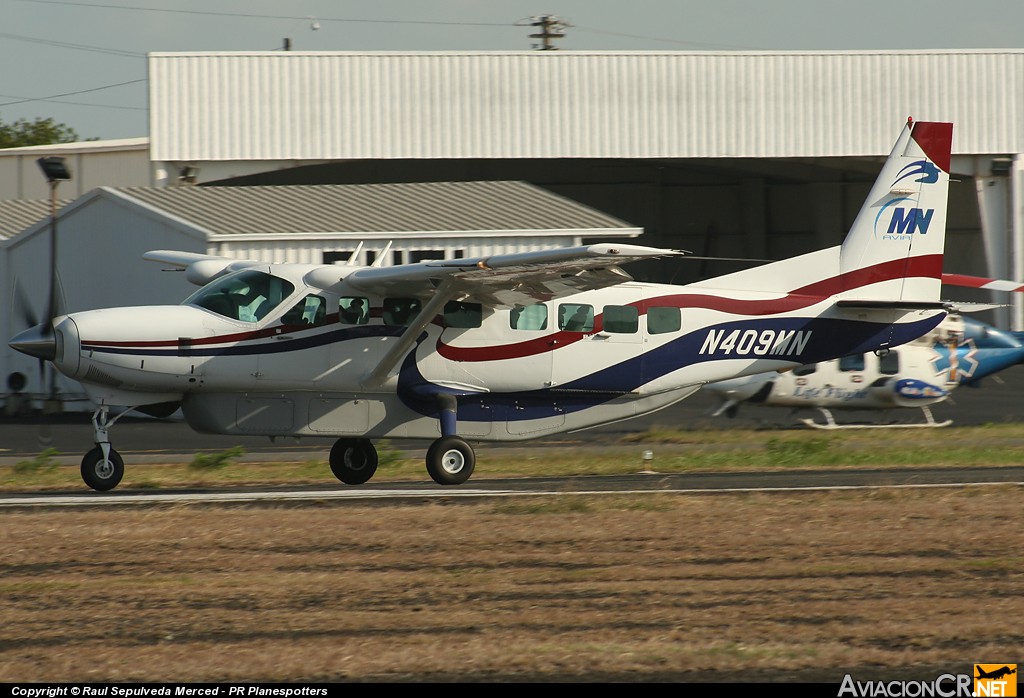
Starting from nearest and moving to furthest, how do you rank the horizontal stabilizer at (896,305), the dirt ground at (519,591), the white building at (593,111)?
the dirt ground at (519,591), the horizontal stabilizer at (896,305), the white building at (593,111)

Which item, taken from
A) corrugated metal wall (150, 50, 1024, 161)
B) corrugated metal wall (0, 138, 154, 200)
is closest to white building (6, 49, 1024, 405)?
corrugated metal wall (150, 50, 1024, 161)

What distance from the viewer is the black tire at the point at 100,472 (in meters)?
14.5

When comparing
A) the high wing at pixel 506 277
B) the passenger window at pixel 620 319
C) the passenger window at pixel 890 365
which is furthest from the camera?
the passenger window at pixel 890 365

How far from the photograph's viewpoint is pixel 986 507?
505 inches

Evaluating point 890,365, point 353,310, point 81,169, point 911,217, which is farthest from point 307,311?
point 81,169

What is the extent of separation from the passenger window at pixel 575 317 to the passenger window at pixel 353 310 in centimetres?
240

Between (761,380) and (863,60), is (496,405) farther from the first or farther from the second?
(863,60)

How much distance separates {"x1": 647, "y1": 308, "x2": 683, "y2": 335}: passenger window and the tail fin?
2.53 m

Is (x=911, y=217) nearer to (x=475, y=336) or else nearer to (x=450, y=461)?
(x=475, y=336)

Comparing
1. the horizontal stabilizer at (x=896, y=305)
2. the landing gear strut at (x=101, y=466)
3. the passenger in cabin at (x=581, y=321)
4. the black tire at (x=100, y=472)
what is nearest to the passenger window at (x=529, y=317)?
the passenger in cabin at (x=581, y=321)

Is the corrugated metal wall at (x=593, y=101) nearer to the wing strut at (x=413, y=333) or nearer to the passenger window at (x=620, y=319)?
→ the passenger window at (x=620, y=319)

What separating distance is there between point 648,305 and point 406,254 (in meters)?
10.2

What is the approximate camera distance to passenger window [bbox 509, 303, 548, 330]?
15766 mm

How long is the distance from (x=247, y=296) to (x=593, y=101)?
66.1 ft
